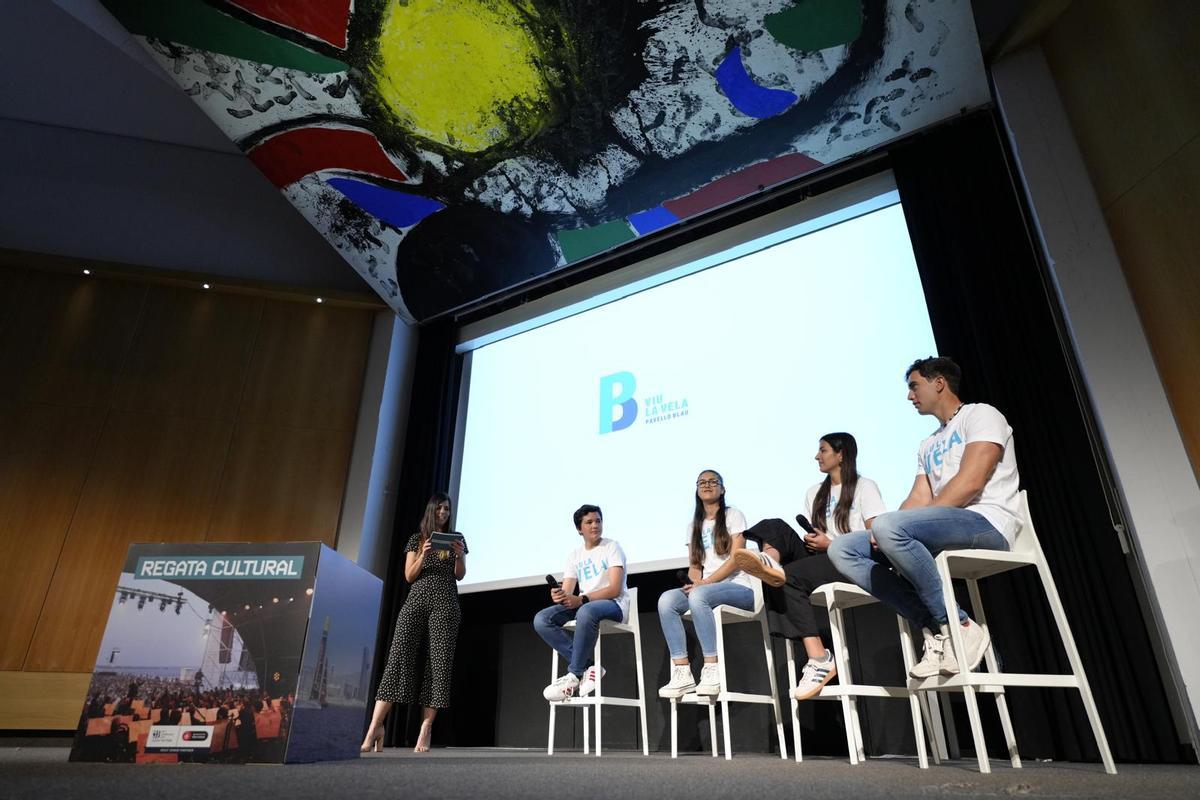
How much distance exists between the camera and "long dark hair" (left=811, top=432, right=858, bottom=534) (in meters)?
2.65

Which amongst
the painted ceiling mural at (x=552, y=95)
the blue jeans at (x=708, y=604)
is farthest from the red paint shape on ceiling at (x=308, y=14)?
the blue jeans at (x=708, y=604)

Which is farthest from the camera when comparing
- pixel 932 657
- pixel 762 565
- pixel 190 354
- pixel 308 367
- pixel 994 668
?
pixel 308 367

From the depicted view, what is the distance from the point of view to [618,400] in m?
4.53

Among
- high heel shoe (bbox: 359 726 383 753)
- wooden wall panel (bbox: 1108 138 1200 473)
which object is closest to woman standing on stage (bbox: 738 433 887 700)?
wooden wall panel (bbox: 1108 138 1200 473)

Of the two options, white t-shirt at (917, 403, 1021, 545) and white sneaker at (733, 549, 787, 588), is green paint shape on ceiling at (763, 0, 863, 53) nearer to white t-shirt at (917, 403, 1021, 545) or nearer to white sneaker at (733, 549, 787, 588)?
white t-shirt at (917, 403, 1021, 545)

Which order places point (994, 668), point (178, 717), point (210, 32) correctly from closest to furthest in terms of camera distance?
point (178, 717) < point (994, 668) < point (210, 32)

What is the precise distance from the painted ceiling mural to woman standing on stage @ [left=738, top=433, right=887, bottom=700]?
2.00 meters

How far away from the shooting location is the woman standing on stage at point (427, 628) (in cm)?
334

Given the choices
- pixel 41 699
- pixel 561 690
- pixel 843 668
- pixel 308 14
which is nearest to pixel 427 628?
pixel 561 690

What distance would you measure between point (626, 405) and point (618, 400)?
0.09 metres

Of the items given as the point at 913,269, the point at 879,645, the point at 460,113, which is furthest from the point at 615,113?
the point at 879,645

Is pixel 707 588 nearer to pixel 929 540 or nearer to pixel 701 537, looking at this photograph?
pixel 701 537

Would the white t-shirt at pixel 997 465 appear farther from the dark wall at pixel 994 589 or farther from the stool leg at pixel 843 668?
the dark wall at pixel 994 589

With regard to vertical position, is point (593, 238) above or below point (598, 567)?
above
